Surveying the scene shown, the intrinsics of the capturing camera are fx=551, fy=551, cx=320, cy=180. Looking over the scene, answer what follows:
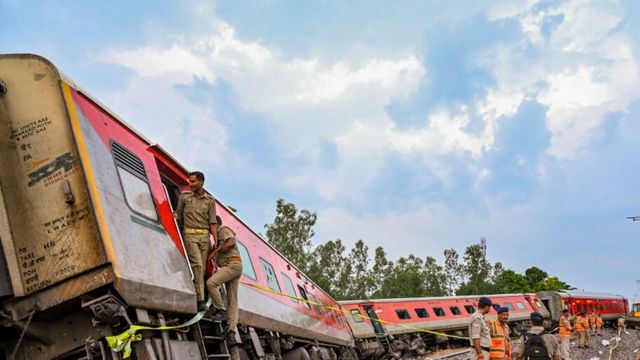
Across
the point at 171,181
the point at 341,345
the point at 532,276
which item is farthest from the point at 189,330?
the point at 532,276

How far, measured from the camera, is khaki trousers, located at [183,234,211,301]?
485cm

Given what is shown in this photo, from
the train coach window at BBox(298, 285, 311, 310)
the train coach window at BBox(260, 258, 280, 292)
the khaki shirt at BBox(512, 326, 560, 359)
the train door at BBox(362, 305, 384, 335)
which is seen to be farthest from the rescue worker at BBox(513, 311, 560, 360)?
the train door at BBox(362, 305, 384, 335)

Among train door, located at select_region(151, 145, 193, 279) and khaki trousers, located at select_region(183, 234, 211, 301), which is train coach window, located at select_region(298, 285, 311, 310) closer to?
train door, located at select_region(151, 145, 193, 279)

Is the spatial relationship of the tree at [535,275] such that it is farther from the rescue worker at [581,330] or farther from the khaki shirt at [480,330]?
the khaki shirt at [480,330]

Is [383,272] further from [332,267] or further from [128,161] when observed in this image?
[128,161]

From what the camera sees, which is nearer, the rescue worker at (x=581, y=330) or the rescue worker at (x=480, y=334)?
the rescue worker at (x=480, y=334)

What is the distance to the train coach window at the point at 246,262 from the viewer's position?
22.8ft

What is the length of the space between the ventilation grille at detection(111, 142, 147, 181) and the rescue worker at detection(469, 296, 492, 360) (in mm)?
4325

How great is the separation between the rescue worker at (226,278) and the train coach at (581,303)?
24.1 meters

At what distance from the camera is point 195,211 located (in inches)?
202

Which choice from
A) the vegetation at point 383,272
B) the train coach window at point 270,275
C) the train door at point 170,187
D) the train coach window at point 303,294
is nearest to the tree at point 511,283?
the vegetation at point 383,272

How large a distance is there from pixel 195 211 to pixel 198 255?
1.40 ft

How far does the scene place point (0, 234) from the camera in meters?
3.84

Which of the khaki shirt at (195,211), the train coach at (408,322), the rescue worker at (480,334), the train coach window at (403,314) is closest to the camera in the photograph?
the khaki shirt at (195,211)
